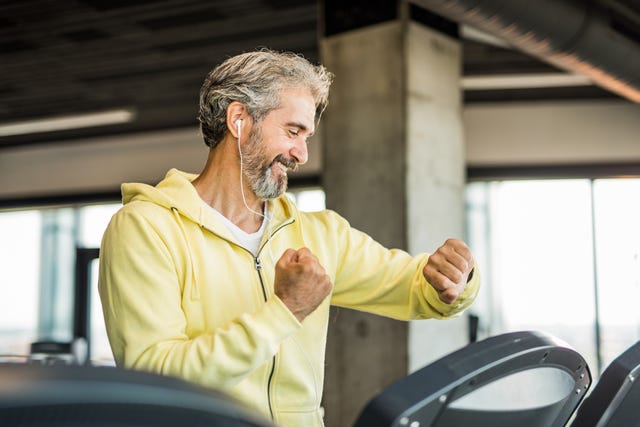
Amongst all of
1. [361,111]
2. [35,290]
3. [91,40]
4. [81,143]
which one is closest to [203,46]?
[91,40]

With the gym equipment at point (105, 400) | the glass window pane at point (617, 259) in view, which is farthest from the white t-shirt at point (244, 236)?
the glass window pane at point (617, 259)

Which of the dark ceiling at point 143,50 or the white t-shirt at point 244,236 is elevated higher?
the dark ceiling at point 143,50

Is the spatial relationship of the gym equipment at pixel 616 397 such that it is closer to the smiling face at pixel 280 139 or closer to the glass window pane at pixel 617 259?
the smiling face at pixel 280 139

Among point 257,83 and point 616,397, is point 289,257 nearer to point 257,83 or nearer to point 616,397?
point 257,83

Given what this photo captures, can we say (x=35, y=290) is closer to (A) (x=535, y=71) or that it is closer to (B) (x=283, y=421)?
(A) (x=535, y=71)

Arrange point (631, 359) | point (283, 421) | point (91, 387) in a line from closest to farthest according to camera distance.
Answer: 1. point (91, 387)
2. point (631, 359)
3. point (283, 421)

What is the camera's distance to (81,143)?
35.0 ft

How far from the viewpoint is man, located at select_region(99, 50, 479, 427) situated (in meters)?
1.49

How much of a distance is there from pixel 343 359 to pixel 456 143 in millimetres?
1517

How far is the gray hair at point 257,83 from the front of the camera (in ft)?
5.90

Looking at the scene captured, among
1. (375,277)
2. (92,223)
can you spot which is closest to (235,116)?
(375,277)

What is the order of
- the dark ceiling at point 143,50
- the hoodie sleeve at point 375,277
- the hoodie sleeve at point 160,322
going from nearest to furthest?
the hoodie sleeve at point 160,322
the hoodie sleeve at point 375,277
the dark ceiling at point 143,50

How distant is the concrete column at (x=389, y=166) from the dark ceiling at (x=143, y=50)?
3.96 ft

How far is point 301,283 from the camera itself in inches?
59.0
